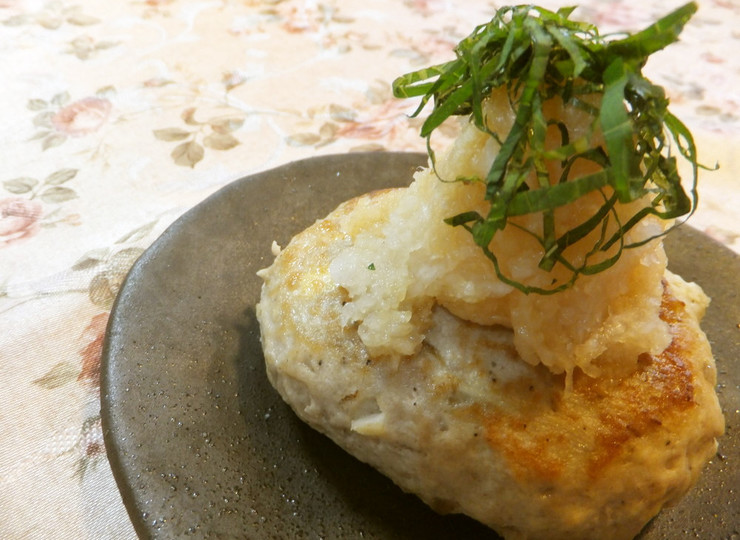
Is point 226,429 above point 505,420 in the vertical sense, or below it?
below

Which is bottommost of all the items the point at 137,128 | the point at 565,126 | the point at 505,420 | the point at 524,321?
the point at 137,128

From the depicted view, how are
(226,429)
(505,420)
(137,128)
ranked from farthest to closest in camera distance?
(137,128), (226,429), (505,420)

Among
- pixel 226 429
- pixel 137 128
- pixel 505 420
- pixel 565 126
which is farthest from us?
pixel 137 128

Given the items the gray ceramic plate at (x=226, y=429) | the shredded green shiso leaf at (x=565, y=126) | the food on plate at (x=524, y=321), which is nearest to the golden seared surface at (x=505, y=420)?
the food on plate at (x=524, y=321)

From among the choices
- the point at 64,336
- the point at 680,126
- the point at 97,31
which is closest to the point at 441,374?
the point at 680,126

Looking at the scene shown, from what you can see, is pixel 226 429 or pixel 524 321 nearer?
pixel 524 321

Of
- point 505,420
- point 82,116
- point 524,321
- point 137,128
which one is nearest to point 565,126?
point 524,321

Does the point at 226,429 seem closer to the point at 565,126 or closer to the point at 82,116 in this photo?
the point at 565,126
